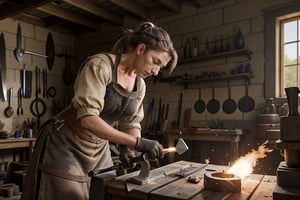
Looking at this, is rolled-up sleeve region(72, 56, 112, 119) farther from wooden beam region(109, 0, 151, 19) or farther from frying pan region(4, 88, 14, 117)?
frying pan region(4, 88, 14, 117)

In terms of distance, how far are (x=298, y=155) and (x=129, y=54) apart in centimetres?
91

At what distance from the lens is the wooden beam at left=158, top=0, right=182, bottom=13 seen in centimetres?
375

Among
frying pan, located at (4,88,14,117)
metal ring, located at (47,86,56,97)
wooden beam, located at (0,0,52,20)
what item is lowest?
frying pan, located at (4,88,14,117)

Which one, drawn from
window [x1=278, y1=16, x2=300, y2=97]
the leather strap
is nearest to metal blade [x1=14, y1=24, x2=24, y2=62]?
the leather strap

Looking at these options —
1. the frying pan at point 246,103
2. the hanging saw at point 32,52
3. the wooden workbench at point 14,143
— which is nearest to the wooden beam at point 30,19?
the hanging saw at point 32,52

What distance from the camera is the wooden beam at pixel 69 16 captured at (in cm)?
404

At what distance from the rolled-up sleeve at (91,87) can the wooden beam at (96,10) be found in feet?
8.62

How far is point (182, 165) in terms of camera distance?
1.57 m

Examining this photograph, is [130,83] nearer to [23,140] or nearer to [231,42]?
[231,42]

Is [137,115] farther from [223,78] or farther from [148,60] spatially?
[223,78]

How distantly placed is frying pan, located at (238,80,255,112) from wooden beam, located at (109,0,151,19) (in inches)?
76.1

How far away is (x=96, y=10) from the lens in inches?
161

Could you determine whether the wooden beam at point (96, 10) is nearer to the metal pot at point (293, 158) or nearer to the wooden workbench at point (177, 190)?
the wooden workbench at point (177, 190)

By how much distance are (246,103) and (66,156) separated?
2632 mm
